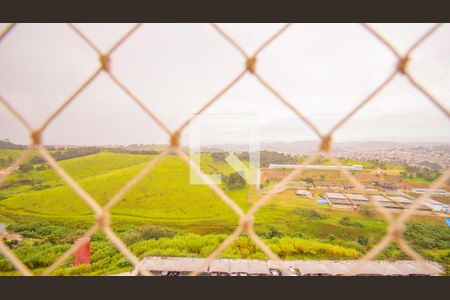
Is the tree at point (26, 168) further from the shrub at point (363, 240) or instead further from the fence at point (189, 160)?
the shrub at point (363, 240)

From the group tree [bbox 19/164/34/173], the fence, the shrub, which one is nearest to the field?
the shrub

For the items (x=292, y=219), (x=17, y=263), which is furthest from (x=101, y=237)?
(x=17, y=263)

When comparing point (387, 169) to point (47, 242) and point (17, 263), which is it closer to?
point (17, 263)

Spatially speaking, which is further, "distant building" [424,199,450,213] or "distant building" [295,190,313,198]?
"distant building" [295,190,313,198]

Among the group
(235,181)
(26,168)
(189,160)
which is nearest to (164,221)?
(235,181)

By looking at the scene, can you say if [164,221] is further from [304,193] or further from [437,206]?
[437,206]

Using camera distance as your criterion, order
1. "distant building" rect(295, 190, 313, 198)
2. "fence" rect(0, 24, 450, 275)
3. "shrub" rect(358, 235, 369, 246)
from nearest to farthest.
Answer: "fence" rect(0, 24, 450, 275) → "shrub" rect(358, 235, 369, 246) → "distant building" rect(295, 190, 313, 198)

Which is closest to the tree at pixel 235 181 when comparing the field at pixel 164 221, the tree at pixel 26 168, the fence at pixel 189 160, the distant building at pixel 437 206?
the field at pixel 164 221

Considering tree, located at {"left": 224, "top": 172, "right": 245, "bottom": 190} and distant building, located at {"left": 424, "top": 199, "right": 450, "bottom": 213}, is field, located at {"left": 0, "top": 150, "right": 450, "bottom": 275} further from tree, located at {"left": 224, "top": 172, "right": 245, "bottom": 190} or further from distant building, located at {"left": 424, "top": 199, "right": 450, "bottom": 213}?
distant building, located at {"left": 424, "top": 199, "right": 450, "bottom": 213}
